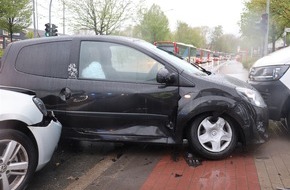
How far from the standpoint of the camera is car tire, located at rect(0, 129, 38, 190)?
3.67 m

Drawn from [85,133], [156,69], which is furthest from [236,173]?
[85,133]

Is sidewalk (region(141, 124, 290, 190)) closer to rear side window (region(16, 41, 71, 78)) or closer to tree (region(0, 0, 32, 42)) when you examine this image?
rear side window (region(16, 41, 71, 78))

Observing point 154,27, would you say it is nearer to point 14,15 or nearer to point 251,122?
point 14,15

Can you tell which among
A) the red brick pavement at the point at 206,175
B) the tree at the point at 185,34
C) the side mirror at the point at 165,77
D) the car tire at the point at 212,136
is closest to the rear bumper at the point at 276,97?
the red brick pavement at the point at 206,175

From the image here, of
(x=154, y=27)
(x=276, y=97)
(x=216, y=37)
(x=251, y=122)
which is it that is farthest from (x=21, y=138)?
(x=216, y=37)

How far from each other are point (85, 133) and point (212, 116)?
1632 millimetres

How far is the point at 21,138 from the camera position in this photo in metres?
3.84

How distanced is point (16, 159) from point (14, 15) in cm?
3351

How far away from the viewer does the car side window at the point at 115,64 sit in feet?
16.5

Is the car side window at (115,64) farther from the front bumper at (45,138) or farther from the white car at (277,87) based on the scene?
the white car at (277,87)

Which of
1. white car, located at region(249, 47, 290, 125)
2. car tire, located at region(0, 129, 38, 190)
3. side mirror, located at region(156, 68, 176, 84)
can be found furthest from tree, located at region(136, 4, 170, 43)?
car tire, located at region(0, 129, 38, 190)

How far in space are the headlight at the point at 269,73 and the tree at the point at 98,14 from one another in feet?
101

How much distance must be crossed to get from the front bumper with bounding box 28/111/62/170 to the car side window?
1.00m

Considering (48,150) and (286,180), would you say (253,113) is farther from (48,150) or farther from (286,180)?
(48,150)
